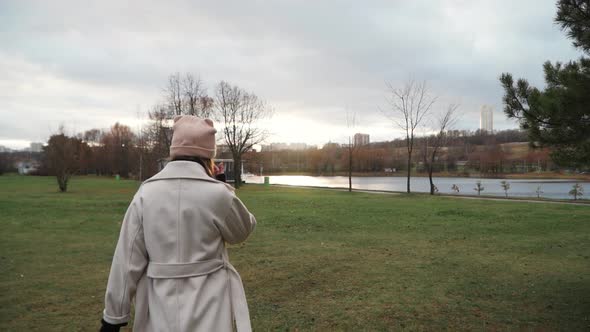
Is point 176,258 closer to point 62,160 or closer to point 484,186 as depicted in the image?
point 62,160

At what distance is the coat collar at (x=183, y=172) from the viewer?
2.30 meters

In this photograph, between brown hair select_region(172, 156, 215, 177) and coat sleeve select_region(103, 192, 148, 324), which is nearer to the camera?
coat sleeve select_region(103, 192, 148, 324)

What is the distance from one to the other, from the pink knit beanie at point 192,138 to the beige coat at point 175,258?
0.12 metres

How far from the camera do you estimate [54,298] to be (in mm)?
5617

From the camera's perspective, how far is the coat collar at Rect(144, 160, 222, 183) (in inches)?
90.5

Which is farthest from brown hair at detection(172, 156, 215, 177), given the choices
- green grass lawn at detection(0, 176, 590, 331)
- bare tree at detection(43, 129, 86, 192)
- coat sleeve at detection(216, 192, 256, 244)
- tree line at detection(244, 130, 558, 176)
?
tree line at detection(244, 130, 558, 176)

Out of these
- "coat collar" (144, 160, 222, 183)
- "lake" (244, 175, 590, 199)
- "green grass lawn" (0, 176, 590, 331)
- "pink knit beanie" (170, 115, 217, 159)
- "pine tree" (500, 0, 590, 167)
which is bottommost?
"lake" (244, 175, 590, 199)

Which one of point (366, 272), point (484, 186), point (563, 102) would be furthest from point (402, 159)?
point (563, 102)

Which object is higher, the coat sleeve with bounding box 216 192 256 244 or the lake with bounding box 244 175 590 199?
the coat sleeve with bounding box 216 192 256 244

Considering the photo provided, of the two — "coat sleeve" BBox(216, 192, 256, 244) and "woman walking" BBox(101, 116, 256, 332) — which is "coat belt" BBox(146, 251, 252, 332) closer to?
"woman walking" BBox(101, 116, 256, 332)

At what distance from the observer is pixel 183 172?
231cm

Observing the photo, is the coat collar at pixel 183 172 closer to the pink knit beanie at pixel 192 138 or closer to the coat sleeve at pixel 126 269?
the pink knit beanie at pixel 192 138

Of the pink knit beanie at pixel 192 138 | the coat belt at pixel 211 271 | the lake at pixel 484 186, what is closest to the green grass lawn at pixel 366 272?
the coat belt at pixel 211 271

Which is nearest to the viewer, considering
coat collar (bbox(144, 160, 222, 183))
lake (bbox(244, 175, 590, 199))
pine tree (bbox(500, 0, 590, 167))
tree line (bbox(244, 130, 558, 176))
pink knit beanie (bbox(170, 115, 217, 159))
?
coat collar (bbox(144, 160, 222, 183))
